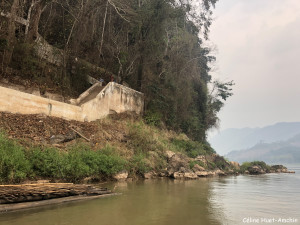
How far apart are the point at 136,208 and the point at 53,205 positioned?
2.18 m

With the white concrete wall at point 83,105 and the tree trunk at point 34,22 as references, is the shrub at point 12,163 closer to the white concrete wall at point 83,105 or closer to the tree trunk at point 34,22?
the white concrete wall at point 83,105

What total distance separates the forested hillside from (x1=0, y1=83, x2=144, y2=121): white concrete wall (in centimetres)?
205

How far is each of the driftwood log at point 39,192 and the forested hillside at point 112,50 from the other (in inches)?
350

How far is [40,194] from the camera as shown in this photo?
6.26 meters

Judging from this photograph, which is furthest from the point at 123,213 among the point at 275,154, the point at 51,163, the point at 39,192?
the point at 275,154

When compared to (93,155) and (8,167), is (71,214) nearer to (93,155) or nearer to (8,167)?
(8,167)

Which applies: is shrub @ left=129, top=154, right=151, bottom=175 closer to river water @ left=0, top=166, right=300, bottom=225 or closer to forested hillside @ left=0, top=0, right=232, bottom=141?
river water @ left=0, top=166, right=300, bottom=225

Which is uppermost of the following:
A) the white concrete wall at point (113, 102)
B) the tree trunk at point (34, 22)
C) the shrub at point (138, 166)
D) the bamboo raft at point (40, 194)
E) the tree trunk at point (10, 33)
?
the tree trunk at point (34, 22)

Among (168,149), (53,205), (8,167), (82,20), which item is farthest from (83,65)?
(53,205)

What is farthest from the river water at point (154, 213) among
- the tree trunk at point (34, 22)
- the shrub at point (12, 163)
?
the tree trunk at point (34, 22)

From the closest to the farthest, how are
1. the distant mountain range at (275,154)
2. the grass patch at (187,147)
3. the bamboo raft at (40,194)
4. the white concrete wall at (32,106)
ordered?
the bamboo raft at (40,194)
the white concrete wall at (32,106)
the grass patch at (187,147)
the distant mountain range at (275,154)

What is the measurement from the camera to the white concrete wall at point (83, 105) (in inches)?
418

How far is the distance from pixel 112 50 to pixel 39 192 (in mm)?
14773

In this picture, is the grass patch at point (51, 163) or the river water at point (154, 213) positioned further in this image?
the grass patch at point (51, 163)
